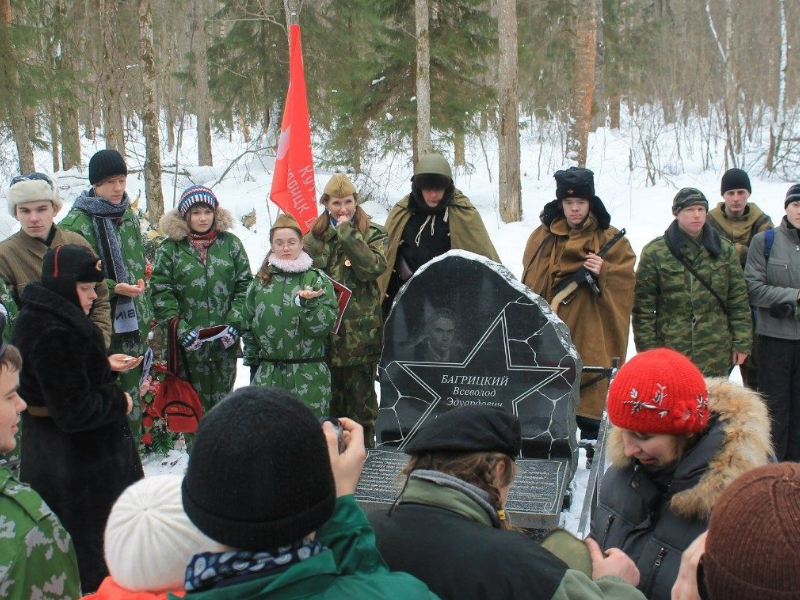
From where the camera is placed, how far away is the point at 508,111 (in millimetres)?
14352

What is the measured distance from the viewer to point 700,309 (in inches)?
213

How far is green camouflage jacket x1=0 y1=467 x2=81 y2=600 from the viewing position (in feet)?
6.81

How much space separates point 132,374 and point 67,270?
5.29 ft

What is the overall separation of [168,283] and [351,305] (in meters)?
1.32

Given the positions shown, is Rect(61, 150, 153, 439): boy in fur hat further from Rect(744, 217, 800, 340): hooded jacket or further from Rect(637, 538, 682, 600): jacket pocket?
Rect(744, 217, 800, 340): hooded jacket

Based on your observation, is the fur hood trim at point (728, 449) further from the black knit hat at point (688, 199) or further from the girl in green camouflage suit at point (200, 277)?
the girl in green camouflage suit at point (200, 277)

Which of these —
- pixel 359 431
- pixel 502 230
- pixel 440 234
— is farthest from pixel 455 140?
pixel 359 431

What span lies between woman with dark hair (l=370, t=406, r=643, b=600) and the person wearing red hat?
0.31 metres

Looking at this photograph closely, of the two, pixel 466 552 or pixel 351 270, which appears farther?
pixel 351 270

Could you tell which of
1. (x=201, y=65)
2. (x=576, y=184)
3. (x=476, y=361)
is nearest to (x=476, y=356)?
(x=476, y=361)

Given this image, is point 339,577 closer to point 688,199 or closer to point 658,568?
point 658,568

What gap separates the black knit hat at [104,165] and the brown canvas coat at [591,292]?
302 cm

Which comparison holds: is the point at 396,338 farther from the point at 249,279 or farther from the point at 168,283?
the point at 168,283

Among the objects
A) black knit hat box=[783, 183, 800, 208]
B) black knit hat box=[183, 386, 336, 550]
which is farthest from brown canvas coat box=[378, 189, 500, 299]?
black knit hat box=[183, 386, 336, 550]
